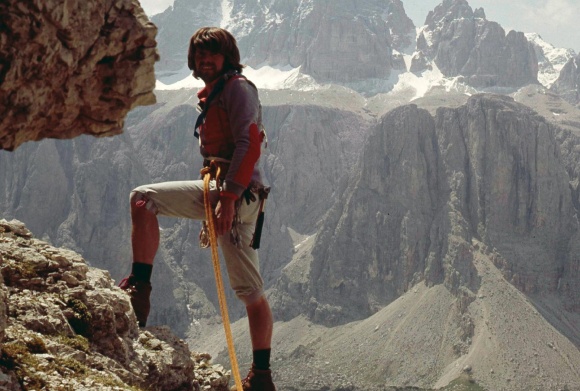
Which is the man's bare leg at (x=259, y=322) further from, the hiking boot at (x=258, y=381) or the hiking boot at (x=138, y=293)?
the hiking boot at (x=138, y=293)

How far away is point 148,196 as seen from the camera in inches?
360

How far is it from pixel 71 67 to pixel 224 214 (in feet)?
7.42

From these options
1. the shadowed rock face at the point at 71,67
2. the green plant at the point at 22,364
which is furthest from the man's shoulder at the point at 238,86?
the green plant at the point at 22,364

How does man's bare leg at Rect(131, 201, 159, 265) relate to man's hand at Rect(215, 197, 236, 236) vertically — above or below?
below

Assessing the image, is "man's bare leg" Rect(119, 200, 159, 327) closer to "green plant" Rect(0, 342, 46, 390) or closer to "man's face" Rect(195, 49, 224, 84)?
"man's face" Rect(195, 49, 224, 84)

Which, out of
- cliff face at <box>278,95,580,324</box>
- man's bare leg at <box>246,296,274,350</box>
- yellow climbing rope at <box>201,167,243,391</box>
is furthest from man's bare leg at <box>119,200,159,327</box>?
cliff face at <box>278,95,580,324</box>

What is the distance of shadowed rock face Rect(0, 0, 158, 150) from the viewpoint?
737 cm

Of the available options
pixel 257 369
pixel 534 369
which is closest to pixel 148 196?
pixel 257 369

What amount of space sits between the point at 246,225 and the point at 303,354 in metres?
162

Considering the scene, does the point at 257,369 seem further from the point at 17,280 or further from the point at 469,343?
the point at 469,343

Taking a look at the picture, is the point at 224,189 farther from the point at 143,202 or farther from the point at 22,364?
the point at 22,364

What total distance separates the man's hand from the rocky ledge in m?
1.60

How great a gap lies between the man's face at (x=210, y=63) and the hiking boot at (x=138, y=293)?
2.68 meters

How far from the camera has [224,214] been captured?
8.69 metres
